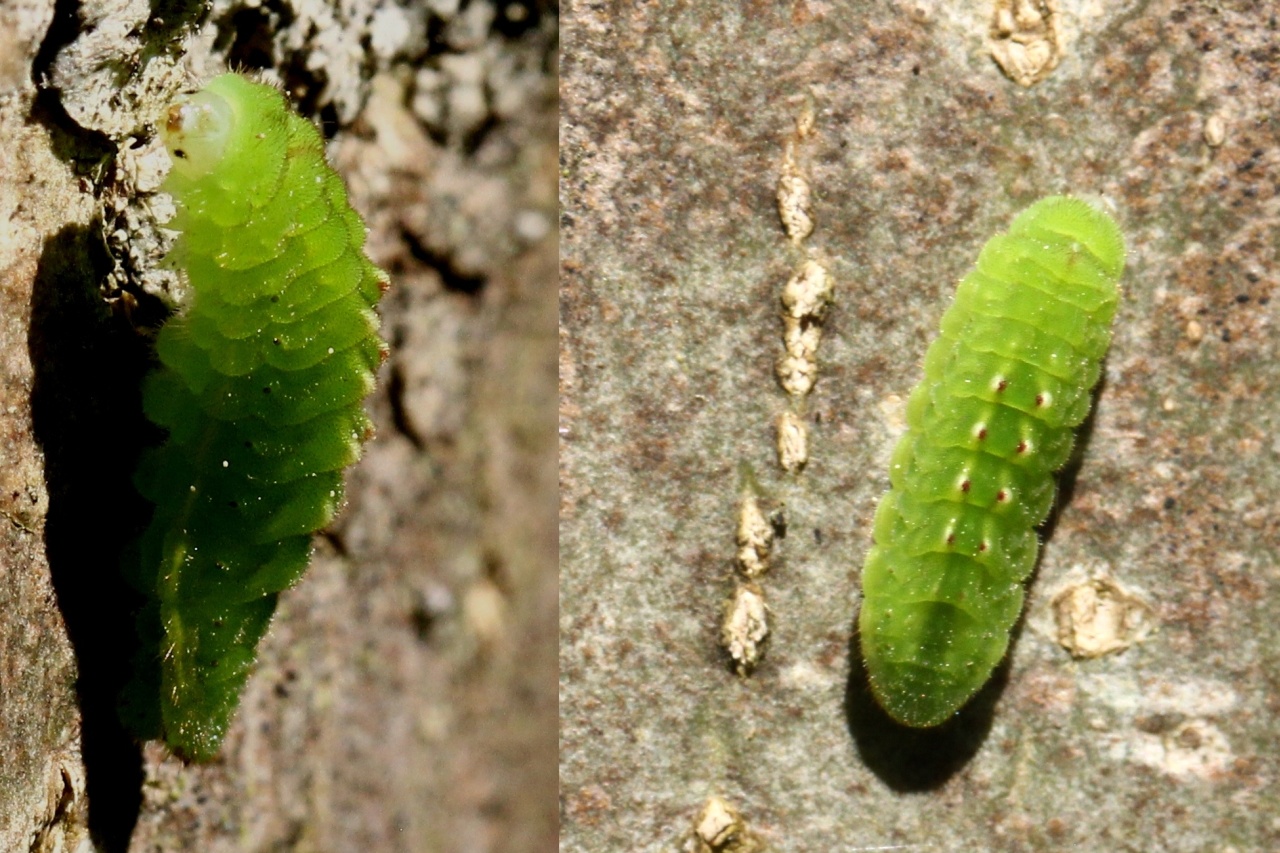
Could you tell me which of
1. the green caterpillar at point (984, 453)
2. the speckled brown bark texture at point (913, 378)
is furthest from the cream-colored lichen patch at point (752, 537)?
the green caterpillar at point (984, 453)

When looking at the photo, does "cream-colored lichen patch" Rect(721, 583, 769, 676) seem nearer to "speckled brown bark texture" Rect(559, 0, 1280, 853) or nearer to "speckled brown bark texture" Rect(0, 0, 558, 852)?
"speckled brown bark texture" Rect(559, 0, 1280, 853)

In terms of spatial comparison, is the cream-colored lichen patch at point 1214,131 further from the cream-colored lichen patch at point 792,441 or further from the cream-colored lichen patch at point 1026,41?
the cream-colored lichen patch at point 792,441

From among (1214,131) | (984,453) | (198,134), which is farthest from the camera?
(1214,131)

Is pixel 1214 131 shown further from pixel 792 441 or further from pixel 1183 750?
pixel 1183 750

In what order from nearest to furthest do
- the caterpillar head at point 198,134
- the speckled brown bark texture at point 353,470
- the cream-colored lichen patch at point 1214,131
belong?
the caterpillar head at point 198,134, the speckled brown bark texture at point 353,470, the cream-colored lichen patch at point 1214,131

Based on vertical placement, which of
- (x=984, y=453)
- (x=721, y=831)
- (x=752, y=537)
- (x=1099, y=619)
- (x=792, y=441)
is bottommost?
(x=721, y=831)

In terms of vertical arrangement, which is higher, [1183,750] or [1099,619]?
[1099,619]

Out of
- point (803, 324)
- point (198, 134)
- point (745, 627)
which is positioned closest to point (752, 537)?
point (745, 627)

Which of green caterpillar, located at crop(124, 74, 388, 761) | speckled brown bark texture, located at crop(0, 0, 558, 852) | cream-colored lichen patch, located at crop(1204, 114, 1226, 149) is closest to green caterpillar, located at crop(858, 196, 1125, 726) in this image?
cream-colored lichen patch, located at crop(1204, 114, 1226, 149)
